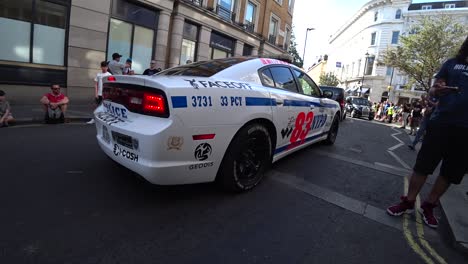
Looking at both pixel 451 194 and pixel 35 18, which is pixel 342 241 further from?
pixel 35 18

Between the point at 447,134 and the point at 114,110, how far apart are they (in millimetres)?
3399

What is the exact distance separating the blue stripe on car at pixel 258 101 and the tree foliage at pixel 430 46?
28.9 meters

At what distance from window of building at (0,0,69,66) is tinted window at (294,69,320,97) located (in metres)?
8.56

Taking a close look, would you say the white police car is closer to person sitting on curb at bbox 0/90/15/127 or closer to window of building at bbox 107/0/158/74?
person sitting on curb at bbox 0/90/15/127

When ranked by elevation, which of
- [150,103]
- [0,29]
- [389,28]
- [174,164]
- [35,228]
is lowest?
[35,228]

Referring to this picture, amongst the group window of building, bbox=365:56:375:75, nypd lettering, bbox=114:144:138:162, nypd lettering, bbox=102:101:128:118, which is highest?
window of building, bbox=365:56:375:75

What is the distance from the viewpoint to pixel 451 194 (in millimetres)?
3939

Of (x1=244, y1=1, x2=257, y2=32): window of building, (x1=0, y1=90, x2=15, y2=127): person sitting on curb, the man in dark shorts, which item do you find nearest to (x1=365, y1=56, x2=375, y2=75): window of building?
(x1=244, y1=1, x2=257, y2=32): window of building

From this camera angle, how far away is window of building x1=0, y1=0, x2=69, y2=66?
27.6ft

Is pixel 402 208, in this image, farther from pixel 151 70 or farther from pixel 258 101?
pixel 151 70

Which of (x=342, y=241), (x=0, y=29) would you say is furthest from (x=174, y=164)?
(x=0, y=29)

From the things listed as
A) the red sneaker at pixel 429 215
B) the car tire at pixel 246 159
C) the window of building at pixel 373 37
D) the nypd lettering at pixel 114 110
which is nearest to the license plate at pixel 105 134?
the nypd lettering at pixel 114 110

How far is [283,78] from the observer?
4070 mm

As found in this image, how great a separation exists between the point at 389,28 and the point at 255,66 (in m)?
51.9
